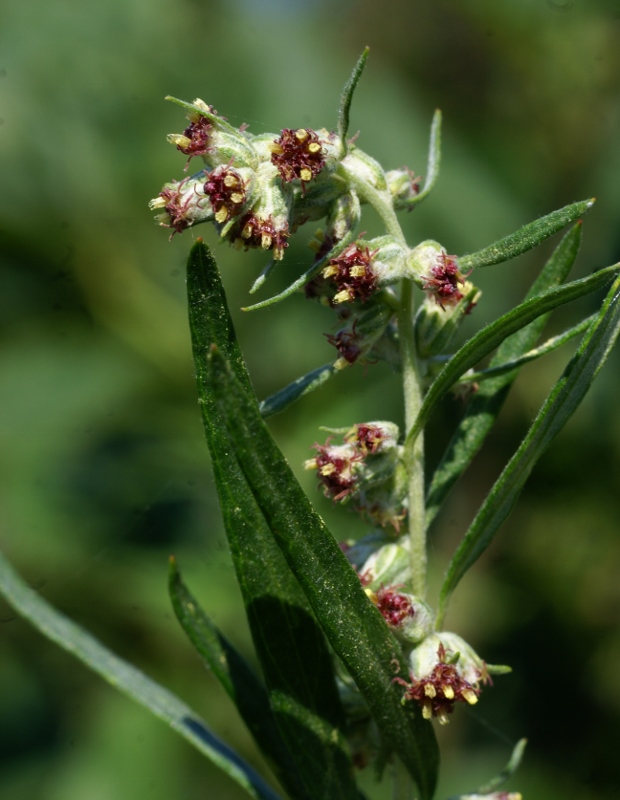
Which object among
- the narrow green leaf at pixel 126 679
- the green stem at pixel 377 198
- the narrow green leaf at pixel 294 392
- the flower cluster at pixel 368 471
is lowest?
the narrow green leaf at pixel 126 679

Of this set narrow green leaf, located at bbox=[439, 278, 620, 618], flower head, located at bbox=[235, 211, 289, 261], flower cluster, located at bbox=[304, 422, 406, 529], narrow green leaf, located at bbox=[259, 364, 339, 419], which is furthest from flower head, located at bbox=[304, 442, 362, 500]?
flower head, located at bbox=[235, 211, 289, 261]

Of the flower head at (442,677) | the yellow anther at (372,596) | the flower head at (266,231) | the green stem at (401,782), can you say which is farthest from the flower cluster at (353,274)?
the green stem at (401,782)

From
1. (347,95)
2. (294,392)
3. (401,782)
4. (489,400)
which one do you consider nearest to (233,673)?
(401,782)

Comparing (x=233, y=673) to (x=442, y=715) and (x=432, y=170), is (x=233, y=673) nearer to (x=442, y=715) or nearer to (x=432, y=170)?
(x=442, y=715)

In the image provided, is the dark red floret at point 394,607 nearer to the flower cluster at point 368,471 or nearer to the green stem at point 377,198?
the flower cluster at point 368,471

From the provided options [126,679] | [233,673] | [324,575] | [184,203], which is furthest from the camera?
[126,679]
